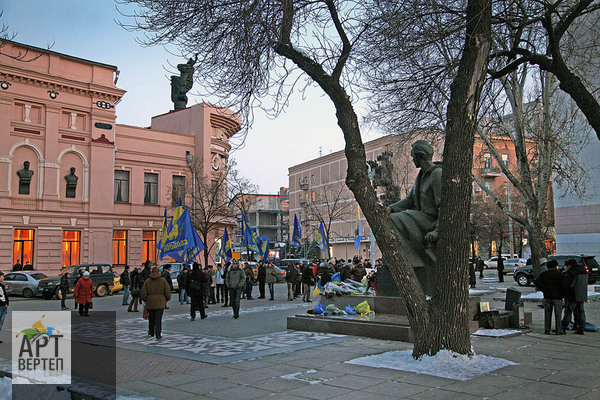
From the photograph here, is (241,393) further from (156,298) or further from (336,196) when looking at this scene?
(336,196)

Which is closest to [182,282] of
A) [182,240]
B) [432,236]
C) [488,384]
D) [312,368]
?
[182,240]

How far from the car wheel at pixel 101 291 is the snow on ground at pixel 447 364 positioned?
23.3 meters

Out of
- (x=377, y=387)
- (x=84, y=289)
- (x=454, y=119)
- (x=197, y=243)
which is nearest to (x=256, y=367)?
(x=377, y=387)

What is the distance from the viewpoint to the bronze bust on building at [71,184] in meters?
35.4

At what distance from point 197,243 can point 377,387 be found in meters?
15.2

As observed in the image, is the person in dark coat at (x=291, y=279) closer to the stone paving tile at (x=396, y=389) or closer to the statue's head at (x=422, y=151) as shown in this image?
the statue's head at (x=422, y=151)

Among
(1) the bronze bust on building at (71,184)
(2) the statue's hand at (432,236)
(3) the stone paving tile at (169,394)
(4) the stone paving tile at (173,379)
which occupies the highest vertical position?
(1) the bronze bust on building at (71,184)

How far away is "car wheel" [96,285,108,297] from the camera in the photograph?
28286mm

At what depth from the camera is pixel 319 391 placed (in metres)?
6.86

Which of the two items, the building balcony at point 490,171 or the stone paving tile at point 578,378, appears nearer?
the stone paving tile at point 578,378

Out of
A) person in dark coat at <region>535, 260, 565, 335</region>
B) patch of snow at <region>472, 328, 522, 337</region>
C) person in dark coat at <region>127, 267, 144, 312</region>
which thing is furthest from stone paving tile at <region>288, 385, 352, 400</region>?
person in dark coat at <region>127, 267, 144, 312</region>

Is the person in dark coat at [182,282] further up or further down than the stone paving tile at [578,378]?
further up

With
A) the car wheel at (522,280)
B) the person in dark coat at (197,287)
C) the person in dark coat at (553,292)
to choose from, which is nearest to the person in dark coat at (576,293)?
the person in dark coat at (553,292)

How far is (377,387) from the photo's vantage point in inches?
273
